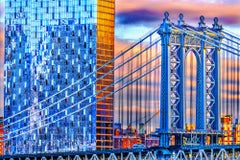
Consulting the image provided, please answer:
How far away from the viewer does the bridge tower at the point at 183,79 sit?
118 m

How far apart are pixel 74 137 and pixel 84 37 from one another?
48.2ft

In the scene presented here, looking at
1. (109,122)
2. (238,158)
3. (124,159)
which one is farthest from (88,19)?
(238,158)

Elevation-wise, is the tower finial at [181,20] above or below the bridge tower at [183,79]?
above

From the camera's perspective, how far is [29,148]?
7781 inches

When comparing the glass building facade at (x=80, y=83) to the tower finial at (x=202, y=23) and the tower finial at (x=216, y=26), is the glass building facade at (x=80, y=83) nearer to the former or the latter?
the tower finial at (x=202, y=23)

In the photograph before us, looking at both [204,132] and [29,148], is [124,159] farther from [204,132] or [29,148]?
[29,148]

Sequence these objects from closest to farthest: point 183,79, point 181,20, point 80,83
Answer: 1. point 183,79
2. point 181,20
3. point 80,83

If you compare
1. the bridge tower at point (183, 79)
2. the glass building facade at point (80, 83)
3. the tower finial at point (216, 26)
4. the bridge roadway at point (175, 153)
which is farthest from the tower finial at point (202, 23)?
the glass building facade at point (80, 83)

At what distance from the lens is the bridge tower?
118 m

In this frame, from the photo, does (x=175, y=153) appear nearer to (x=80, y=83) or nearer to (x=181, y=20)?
(x=181, y=20)

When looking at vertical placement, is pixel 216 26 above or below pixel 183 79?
above

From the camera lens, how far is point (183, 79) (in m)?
120

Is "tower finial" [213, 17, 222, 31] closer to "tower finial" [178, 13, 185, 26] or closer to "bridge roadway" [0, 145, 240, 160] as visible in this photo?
"tower finial" [178, 13, 185, 26]

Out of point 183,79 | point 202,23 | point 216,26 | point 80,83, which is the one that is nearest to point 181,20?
point 202,23
